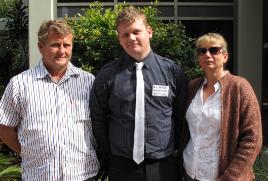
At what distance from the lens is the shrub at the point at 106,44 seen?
682 cm

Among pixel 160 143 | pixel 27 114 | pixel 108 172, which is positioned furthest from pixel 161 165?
pixel 27 114

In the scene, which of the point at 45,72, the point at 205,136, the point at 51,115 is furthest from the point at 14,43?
the point at 205,136

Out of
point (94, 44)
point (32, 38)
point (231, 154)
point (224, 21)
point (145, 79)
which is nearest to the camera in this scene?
point (231, 154)

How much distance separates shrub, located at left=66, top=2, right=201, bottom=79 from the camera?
6820 millimetres

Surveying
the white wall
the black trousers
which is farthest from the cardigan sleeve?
the white wall

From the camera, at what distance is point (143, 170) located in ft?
Result: 11.7

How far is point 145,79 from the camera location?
3.56m

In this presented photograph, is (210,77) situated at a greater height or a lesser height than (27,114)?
greater

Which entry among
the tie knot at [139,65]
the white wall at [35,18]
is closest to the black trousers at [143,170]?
the tie knot at [139,65]

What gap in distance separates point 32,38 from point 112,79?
211 inches

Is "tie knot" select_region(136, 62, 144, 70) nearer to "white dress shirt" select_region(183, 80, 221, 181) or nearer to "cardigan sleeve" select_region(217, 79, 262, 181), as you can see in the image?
"white dress shirt" select_region(183, 80, 221, 181)

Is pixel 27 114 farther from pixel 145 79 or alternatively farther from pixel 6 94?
pixel 145 79

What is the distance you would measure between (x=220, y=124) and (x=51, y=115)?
3.90ft

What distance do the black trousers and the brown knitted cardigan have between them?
0.46m
